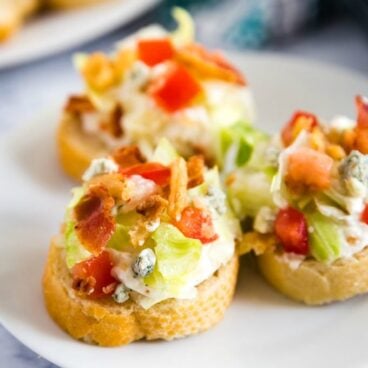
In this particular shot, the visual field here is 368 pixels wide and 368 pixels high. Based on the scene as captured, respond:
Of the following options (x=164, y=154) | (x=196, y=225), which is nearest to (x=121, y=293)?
(x=196, y=225)

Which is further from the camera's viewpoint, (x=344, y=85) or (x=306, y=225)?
(x=344, y=85)

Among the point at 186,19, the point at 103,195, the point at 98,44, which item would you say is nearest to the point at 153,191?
the point at 103,195

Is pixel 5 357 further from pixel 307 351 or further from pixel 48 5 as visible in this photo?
pixel 48 5

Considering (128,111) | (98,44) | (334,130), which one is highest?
(334,130)

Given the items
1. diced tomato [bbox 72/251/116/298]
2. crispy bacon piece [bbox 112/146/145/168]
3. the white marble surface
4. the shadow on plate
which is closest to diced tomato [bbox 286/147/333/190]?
crispy bacon piece [bbox 112/146/145/168]

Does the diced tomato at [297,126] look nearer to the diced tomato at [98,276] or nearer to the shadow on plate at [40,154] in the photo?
the diced tomato at [98,276]

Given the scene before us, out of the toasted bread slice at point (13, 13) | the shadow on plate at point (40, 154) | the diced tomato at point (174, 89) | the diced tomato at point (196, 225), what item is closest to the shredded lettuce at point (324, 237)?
the diced tomato at point (196, 225)

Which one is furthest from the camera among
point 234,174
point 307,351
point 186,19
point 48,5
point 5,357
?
point 48,5

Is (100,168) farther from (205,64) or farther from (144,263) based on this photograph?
(205,64)
